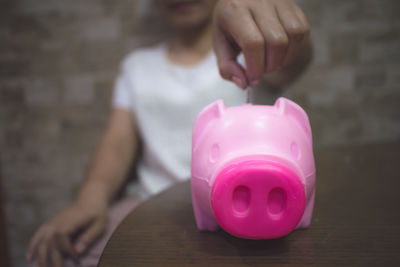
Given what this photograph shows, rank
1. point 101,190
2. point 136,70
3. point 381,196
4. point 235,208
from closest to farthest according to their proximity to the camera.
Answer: point 235,208, point 381,196, point 101,190, point 136,70

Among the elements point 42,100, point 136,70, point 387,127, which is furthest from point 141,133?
point 387,127

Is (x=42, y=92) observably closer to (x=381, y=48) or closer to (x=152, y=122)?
(x=152, y=122)

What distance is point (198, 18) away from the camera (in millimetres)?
711

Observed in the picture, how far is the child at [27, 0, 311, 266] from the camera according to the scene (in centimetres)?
53

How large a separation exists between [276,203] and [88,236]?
406 mm

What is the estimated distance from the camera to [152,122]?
2.54 ft

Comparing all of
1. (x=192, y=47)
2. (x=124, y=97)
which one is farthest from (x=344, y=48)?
(x=124, y=97)

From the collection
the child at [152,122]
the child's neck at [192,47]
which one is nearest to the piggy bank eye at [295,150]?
the child at [152,122]

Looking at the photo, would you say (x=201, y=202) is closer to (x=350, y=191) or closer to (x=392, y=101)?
(x=350, y=191)

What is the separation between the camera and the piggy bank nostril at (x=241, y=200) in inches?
10.6

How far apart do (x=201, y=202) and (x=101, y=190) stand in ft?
1.32

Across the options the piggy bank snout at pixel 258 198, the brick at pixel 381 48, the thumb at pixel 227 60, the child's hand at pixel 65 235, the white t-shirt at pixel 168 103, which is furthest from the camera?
the brick at pixel 381 48

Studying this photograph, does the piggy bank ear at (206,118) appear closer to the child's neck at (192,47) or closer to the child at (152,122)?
the child at (152,122)

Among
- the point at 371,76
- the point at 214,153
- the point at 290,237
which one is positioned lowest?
the point at 371,76
